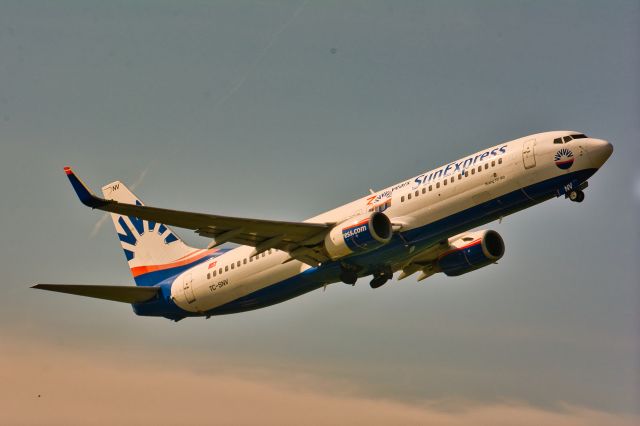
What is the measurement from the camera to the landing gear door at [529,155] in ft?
169

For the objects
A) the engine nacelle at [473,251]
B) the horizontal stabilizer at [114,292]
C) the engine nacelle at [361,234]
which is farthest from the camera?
the engine nacelle at [473,251]

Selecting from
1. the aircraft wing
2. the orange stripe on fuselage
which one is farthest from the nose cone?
the orange stripe on fuselage

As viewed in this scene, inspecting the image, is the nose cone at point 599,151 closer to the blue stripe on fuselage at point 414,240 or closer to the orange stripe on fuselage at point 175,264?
the blue stripe on fuselage at point 414,240

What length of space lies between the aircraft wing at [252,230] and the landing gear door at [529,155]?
10107mm

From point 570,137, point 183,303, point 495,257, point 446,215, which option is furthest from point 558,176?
point 183,303

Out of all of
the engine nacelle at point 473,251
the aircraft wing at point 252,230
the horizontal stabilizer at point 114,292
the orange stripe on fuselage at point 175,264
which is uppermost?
the orange stripe on fuselage at point 175,264

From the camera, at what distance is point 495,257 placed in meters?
60.9

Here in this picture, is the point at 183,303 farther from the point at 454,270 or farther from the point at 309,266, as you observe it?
the point at 454,270

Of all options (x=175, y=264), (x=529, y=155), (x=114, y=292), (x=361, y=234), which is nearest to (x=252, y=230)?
(x=361, y=234)

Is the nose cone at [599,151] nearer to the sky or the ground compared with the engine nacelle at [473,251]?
nearer to the sky

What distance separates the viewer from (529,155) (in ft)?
170

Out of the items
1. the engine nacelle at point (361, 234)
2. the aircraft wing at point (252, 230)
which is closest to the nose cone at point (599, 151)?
the engine nacelle at point (361, 234)

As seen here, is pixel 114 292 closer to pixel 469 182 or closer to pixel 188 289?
pixel 188 289

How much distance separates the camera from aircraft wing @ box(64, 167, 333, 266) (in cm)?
5075
